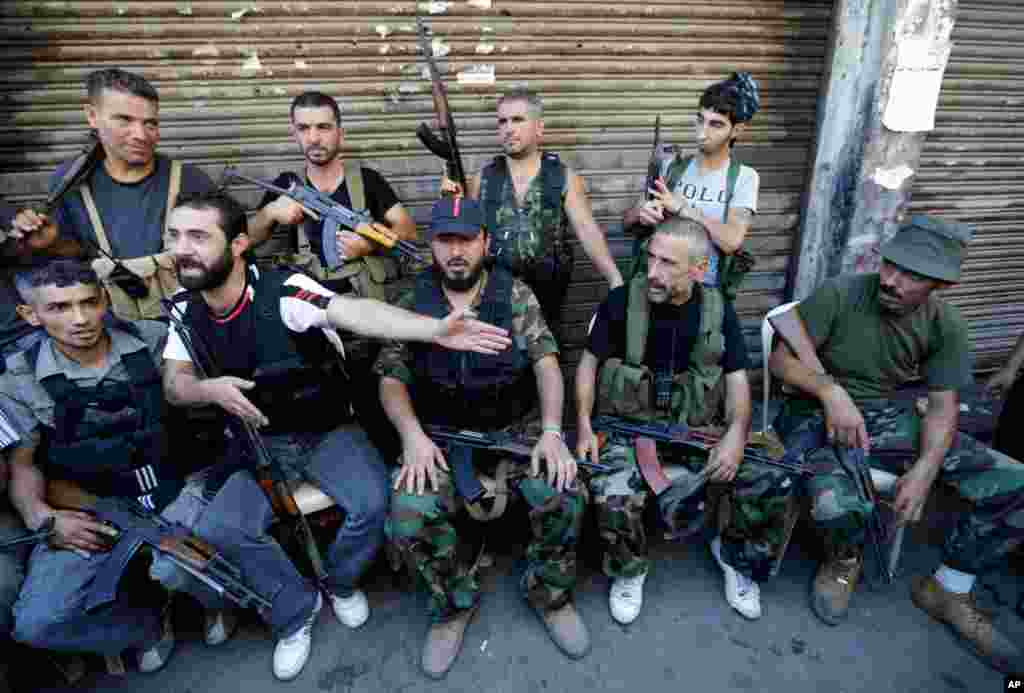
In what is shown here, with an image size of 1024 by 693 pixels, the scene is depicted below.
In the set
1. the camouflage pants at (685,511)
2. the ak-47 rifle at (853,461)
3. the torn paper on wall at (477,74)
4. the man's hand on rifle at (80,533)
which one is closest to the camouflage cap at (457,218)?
the camouflage pants at (685,511)

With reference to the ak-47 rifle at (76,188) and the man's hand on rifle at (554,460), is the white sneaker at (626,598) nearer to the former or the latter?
the man's hand on rifle at (554,460)

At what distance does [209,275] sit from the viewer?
259 centimetres

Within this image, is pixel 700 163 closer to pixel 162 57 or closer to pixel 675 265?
pixel 675 265

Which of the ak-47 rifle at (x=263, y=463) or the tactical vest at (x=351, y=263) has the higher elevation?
the tactical vest at (x=351, y=263)

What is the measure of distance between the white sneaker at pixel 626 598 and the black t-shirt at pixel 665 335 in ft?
3.58

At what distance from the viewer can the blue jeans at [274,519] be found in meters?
2.61

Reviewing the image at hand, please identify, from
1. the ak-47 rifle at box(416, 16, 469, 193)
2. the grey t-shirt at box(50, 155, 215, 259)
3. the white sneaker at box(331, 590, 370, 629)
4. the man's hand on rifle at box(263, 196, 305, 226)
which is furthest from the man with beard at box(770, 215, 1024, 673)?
the grey t-shirt at box(50, 155, 215, 259)

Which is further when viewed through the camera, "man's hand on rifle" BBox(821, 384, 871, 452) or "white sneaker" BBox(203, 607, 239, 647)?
"man's hand on rifle" BBox(821, 384, 871, 452)

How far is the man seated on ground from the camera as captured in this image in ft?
7.98

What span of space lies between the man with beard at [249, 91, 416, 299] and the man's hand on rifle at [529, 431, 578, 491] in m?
1.35

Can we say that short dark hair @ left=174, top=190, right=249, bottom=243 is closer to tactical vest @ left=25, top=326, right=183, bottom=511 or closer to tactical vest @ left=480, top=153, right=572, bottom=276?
tactical vest @ left=25, top=326, right=183, bottom=511

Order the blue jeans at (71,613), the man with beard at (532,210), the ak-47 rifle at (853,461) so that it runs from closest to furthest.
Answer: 1. the blue jeans at (71,613)
2. the ak-47 rifle at (853,461)
3. the man with beard at (532,210)

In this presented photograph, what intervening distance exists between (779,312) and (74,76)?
4.39 metres

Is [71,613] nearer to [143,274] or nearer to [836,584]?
[143,274]
